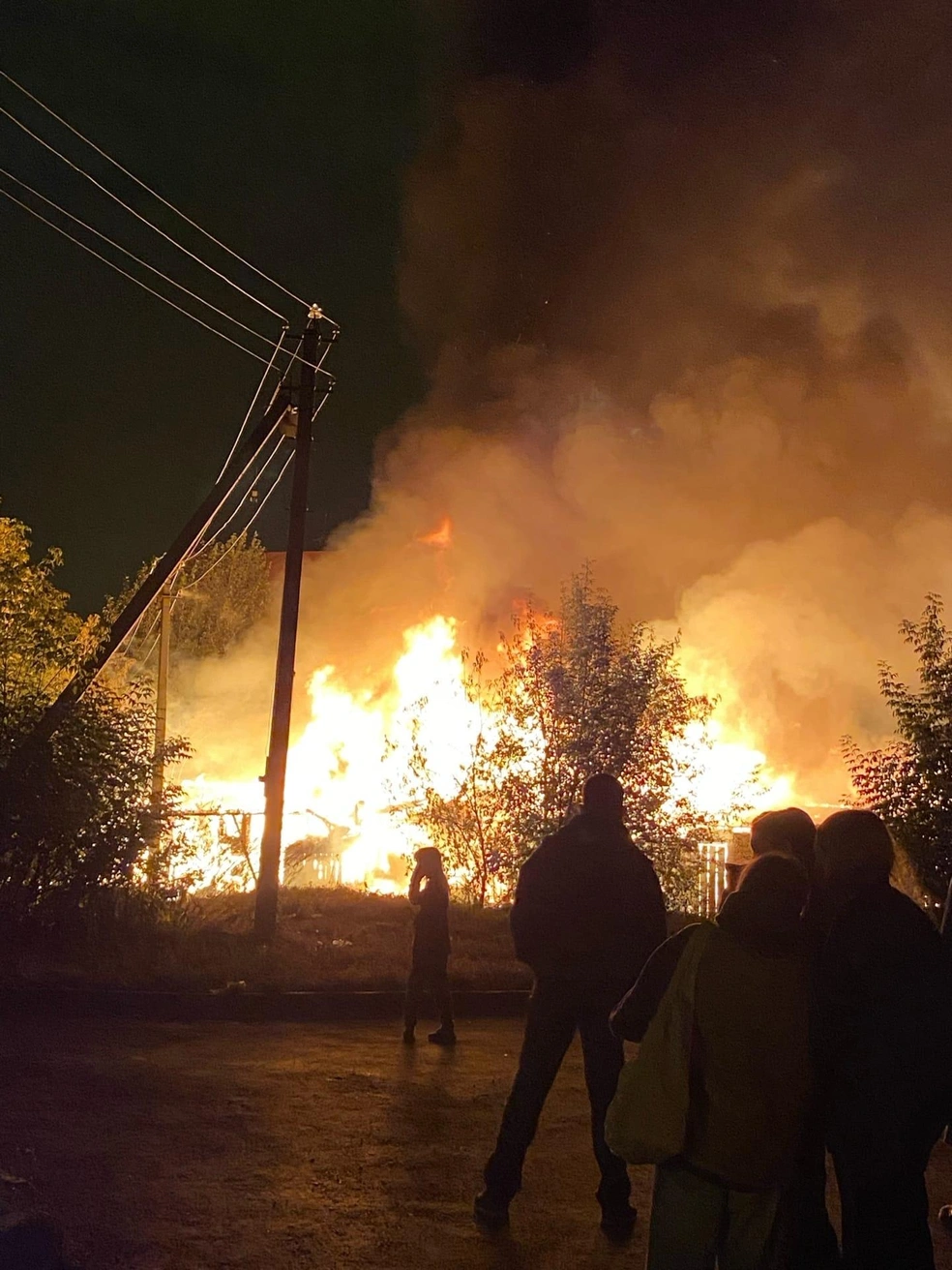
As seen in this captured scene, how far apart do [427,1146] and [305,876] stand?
Answer: 595 inches

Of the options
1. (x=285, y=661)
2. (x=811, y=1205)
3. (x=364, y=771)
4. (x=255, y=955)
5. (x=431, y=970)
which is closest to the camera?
(x=811, y=1205)

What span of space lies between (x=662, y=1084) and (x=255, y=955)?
8.66m

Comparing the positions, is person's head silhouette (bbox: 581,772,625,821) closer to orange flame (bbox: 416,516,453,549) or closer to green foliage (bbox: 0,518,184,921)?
green foliage (bbox: 0,518,184,921)

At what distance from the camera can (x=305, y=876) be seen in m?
20.3

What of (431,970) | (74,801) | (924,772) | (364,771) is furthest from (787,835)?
(364,771)

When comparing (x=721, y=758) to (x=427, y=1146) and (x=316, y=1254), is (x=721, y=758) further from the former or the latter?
(x=316, y=1254)

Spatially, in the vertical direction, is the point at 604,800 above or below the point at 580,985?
above

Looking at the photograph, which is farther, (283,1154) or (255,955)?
(255,955)

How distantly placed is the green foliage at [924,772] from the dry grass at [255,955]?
17.4 ft

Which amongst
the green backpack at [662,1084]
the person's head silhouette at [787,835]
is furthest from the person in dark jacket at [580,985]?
the green backpack at [662,1084]

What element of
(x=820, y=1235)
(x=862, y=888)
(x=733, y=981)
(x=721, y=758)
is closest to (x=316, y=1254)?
(x=820, y=1235)

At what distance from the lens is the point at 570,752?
15328mm

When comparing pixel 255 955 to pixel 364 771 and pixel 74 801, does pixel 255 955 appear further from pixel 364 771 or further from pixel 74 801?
pixel 364 771

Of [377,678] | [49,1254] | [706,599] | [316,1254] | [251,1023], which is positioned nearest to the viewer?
[49,1254]
